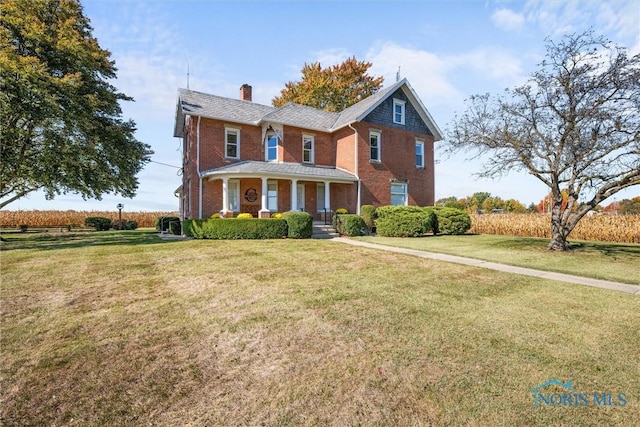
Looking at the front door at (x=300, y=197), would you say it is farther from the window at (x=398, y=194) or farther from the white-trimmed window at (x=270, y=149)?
the window at (x=398, y=194)

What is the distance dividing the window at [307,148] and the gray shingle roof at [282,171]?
0.66m

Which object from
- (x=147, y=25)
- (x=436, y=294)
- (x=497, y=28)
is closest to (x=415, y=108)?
(x=497, y=28)

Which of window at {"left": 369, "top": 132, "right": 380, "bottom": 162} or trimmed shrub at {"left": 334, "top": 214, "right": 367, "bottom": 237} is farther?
window at {"left": 369, "top": 132, "right": 380, "bottom": 162}

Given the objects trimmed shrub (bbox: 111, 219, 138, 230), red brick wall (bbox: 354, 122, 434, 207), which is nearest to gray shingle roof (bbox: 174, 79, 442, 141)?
red brick wall (bbox: 354, 122, 434, 207)

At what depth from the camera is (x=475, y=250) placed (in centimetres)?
1115

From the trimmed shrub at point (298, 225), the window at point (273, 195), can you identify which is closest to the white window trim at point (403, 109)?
the window at point (273, 195)

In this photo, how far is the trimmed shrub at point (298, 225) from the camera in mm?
14680

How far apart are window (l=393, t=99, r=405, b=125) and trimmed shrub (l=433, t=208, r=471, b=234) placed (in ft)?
24.0

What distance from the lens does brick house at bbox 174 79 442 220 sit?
699 inches

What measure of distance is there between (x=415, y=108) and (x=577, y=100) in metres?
12.6

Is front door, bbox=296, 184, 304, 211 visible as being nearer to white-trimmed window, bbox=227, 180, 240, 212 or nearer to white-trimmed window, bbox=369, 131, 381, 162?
white-trimmed window, bbox=227, 180, 240, 212

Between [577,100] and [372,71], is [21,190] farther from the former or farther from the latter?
[372,71]

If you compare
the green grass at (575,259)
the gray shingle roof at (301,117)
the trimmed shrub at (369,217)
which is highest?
the gray shingle roof at (301,117)

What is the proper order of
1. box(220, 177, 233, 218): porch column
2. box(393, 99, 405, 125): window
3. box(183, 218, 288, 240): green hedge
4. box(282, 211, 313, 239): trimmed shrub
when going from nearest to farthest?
box(183, 218, 288, 240): green hedge, box(282, 211, 313, 239): trimmed shrub, box(220, 177, 233, 218): porch column, box(393, 99, 405, 125): window
